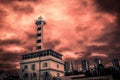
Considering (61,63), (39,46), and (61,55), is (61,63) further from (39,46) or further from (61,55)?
(39,46)

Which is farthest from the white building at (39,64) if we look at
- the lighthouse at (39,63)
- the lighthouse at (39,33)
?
the lighthouse at (39,33)

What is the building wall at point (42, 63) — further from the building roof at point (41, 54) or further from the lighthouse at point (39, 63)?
the building roof at point (41, 54)

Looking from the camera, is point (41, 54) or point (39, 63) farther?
point (41, 54)

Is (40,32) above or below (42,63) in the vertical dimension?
above

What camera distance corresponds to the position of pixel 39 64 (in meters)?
63.7

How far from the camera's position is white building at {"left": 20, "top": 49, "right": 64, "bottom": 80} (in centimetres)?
6241

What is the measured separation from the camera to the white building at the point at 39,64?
62406mm

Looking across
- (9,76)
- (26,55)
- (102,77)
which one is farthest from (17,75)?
(102,77)

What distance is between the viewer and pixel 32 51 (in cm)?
6781

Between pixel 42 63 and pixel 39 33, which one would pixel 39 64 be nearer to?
pixel 42 63

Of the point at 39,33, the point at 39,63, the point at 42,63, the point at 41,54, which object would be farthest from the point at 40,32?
the point at 42,63

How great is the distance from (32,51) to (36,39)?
617 cm

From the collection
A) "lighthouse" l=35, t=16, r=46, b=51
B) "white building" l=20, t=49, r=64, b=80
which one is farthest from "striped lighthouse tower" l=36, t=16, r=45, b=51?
"white building" l=20, t=49, r=64, b=80

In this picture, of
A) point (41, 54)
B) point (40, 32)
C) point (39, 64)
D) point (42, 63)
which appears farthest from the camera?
point (40, 32)
